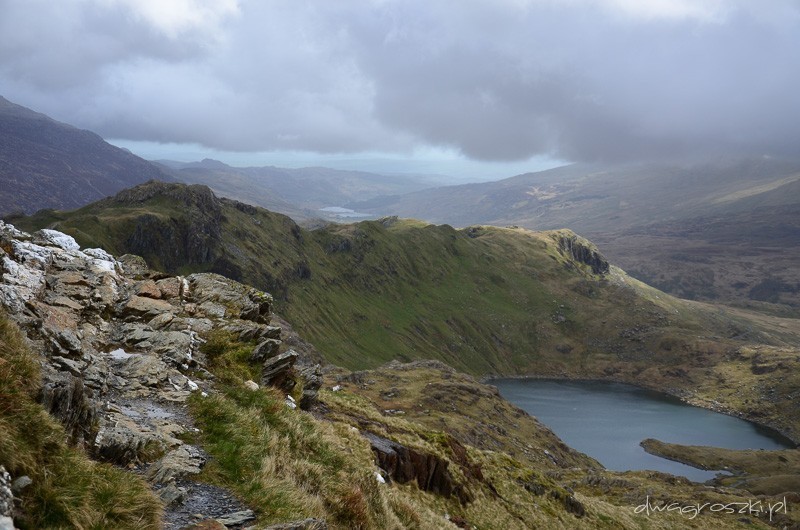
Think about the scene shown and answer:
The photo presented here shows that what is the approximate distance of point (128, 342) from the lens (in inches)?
819

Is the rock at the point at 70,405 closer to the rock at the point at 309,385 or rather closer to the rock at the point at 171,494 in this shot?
the rock at the point at 171,494

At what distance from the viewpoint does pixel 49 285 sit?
21.9m

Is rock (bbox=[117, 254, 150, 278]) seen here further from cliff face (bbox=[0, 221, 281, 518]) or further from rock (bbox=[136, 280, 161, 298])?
rock (bbox=[136, 280, 161, 298])

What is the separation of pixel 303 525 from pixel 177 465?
3753 mm

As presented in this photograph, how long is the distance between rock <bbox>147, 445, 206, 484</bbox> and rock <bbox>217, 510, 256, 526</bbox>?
1776mm

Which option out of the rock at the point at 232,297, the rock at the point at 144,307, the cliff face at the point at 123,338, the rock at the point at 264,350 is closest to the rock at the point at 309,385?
the rock at the point at 264,350

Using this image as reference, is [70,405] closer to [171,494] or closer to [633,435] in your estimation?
[171,494]

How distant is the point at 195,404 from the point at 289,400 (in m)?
8.71

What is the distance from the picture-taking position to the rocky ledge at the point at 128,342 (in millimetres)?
10938

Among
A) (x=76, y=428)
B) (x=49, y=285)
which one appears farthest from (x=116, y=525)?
(x=49, y=285)

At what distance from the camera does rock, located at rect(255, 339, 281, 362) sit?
24062 millimetres

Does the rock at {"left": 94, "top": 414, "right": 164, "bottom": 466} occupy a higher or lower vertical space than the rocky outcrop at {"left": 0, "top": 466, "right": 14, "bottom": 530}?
lower

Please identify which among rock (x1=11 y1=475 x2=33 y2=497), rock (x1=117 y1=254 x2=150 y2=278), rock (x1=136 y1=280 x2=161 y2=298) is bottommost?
rock (x1=11 y1=475 x2=33 y2=497)

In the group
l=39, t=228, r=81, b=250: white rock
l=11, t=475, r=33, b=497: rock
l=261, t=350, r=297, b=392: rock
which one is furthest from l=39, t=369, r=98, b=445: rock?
l=39, t=228, r=81, b=250: white rock
